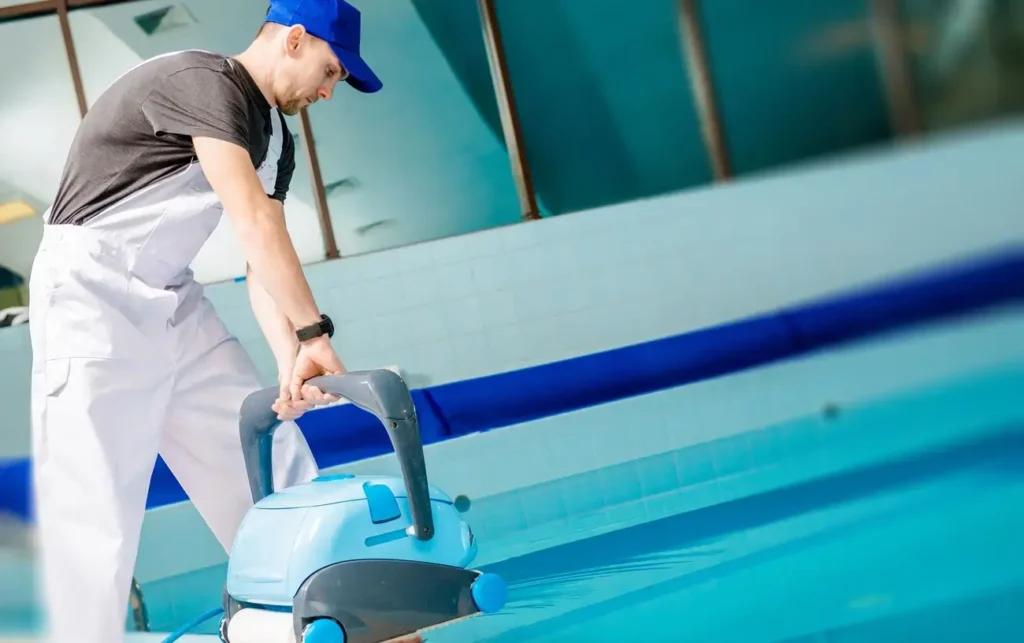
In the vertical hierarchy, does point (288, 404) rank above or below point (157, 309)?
below

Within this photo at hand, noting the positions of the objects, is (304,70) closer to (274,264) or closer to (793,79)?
(274,264)

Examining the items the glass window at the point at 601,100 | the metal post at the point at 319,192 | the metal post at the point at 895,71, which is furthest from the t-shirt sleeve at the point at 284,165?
the metal post at the point at 895,71

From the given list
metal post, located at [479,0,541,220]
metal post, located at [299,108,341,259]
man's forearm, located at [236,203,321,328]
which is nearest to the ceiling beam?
metal post, located at [299,108,341,259]

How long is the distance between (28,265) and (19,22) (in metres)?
0.97

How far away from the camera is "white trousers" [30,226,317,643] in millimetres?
1209

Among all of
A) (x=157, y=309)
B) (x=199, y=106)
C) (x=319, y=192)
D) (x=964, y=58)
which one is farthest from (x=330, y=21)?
(x=964, y=58)

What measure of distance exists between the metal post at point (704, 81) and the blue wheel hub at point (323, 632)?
3.58m

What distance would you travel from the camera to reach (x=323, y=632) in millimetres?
1010

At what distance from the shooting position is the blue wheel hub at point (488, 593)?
1.10m

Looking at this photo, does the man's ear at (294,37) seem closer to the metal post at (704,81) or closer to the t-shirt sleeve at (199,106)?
the t-shirt sleeve at (199,106)

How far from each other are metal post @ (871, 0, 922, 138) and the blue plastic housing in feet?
13.6

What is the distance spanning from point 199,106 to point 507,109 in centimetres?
288

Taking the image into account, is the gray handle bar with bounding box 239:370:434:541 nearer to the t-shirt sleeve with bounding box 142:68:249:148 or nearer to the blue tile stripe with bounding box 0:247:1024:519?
the t-shirt sleeve with bounding box 142:68:249:148

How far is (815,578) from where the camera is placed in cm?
155
